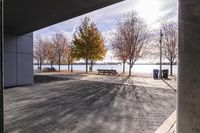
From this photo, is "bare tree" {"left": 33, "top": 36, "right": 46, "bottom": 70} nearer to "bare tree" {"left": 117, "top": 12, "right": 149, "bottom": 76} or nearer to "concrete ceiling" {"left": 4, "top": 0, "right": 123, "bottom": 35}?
"bare tree" {"left": 117, "top": 12, "right": 149, "bottom": 76}

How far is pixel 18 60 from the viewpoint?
15.7 m

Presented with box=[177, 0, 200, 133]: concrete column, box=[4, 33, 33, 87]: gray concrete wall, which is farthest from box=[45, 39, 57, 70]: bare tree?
box=[177, 0, 200, 133]: concrete column

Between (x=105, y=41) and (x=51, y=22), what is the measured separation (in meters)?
22.9

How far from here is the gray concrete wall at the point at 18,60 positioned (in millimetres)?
14870

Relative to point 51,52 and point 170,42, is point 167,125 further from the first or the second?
point 51,52

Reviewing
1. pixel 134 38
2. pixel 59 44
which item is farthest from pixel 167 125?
pixel 59 44

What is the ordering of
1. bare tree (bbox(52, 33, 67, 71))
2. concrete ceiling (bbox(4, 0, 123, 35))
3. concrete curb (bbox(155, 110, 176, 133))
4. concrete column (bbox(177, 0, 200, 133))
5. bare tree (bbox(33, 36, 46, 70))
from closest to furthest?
1. concrete column (bbox(177, 0, 200, 133))
2. concrete curb (bbox(155, 110, 176, 133))
3. concrete ceiling (bbox(4, 0, 123, 35))
4. bare tree (bbox(52, 33, 67, 71))
5. bare tree (bbox(33, 36, 46, 70))

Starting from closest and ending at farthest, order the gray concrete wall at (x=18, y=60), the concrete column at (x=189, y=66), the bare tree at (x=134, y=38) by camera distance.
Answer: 1. the concrete column at (x=189, y=66)
2. the gray concrete wall at (x=18, y=60)
3. the bare tree at (x=134, y=38)

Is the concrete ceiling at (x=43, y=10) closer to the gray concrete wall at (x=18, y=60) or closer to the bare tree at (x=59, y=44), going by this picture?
the gray concrete wall at (x=18, y=60)

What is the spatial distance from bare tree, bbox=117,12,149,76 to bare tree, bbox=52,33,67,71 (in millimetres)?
18464

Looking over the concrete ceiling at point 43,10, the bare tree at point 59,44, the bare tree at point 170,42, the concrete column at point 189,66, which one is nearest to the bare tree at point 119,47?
the bare tree at point 170,42

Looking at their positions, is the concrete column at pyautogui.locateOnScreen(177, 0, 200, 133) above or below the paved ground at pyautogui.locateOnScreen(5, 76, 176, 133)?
above

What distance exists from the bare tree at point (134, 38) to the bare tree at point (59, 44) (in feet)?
60.6

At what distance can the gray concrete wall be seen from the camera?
585 inches
